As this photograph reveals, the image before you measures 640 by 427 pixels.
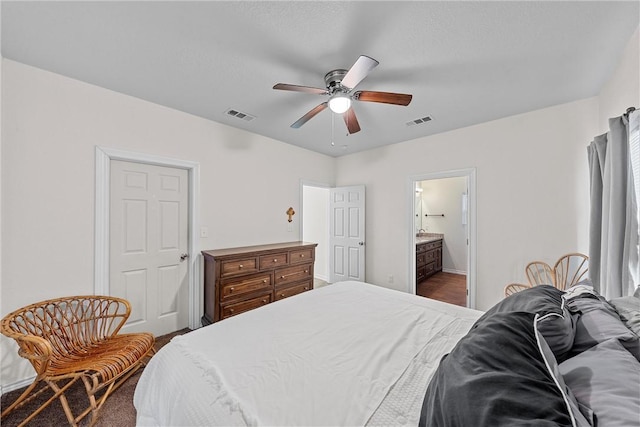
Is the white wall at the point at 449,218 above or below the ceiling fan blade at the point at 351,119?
below

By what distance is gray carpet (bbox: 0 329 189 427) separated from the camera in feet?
5.41

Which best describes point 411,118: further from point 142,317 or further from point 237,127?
point 142,317

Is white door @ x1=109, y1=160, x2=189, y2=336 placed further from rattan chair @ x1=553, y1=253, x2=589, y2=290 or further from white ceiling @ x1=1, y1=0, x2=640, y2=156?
rattan chair @ x1=553, y1=253, x2=589, y2=290

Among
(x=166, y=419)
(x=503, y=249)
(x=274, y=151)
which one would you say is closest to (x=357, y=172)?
(x=274, y=151)

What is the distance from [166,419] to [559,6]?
2.88 meters

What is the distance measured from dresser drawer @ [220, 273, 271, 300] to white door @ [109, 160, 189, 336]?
584 millimetres

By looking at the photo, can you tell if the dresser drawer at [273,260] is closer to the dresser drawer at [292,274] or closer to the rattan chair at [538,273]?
the dresser drawer at [292,274]

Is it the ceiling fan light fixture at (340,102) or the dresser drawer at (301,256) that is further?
the dresser drawer at (301,256)

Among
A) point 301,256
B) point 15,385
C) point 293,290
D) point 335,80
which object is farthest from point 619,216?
point 15,385

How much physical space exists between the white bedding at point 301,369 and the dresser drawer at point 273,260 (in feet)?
4.58

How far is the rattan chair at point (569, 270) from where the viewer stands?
8.51 feet

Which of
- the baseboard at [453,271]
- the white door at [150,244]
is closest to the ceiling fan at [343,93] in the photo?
the white door at [150,244]

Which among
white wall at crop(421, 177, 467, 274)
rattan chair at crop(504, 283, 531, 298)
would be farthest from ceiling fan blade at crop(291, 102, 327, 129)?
white wall at crop(421, 177, 467, 274)

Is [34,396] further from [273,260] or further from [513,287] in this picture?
[513,287]
